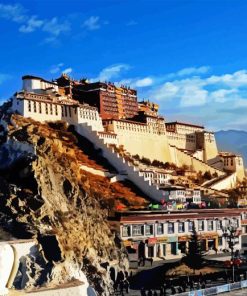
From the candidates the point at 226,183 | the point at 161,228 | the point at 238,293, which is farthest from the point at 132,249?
the point at 226,183

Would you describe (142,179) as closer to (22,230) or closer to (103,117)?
(103,117)

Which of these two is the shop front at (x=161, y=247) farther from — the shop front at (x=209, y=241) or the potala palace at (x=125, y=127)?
the potala palace at (x=125, y=127)

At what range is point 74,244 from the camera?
1470 inches

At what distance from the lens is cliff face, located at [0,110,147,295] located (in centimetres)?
3350

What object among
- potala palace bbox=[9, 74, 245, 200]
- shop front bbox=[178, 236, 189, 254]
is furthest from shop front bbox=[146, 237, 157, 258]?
potala palace bbox=[9, 74, 245, 200]

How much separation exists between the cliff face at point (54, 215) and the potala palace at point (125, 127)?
2057cm

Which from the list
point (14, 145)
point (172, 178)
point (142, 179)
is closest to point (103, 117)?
point (172, 178)

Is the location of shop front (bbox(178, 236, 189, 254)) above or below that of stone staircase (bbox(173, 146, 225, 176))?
below

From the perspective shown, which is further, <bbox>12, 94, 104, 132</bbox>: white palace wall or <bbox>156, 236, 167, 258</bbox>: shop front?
<bbox>12, 94, 104, 132</bbox>: white palace wall

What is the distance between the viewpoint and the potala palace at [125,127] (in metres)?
73.5

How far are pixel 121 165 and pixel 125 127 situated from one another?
49.9ft

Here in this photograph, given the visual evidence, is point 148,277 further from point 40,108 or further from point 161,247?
point 40,108

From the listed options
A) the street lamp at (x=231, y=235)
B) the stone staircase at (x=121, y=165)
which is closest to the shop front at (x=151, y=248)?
the street lamp at (x=231, y=235)

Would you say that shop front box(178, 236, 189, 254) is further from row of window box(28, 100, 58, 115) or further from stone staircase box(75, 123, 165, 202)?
row of window box(28, 100, 58, 115)
